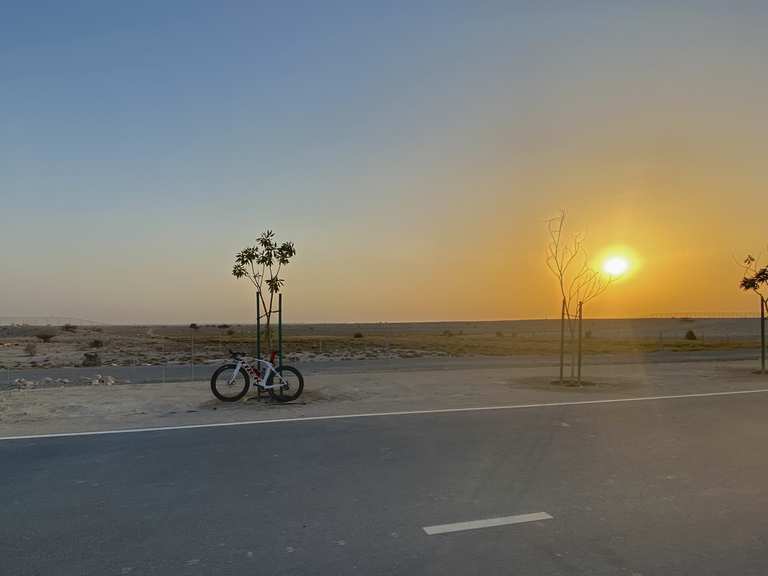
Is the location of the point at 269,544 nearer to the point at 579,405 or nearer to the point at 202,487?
the point at 202,487

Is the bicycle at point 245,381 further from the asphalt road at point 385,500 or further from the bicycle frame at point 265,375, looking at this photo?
the asphalt road at point 385,500

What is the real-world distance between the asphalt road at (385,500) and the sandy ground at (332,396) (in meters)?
1.82

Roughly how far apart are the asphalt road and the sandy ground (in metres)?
1.82

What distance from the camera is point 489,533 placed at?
489cm

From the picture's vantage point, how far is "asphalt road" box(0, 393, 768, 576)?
439cm

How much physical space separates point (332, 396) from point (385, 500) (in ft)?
26.3

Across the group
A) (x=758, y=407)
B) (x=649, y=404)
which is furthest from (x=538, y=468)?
(x=758, y=407)

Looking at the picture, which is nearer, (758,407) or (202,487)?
(202,487)

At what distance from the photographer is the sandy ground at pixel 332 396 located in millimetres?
10758

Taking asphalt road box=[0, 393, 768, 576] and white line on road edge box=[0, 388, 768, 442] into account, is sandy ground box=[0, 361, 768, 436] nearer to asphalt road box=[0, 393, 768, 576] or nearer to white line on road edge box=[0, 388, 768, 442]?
white line on road edge box=[0, 388, 768, 442]

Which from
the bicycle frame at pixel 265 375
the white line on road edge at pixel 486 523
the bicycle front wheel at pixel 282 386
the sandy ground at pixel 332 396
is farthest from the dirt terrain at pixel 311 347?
the white line on road edge at pixel 486 523

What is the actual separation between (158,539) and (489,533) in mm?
2632

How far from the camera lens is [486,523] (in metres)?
5.12

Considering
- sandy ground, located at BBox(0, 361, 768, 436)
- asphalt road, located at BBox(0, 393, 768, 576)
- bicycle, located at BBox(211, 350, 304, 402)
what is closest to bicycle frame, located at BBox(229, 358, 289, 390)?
bicycle, located at BBox(211, 350, 304, 402)
